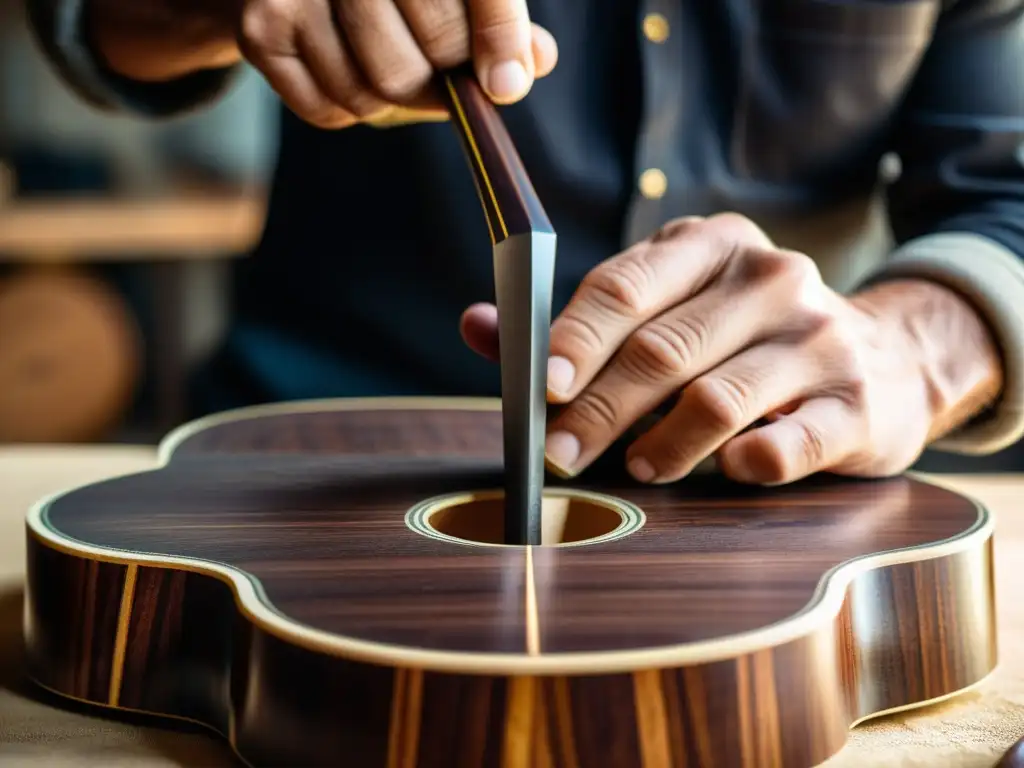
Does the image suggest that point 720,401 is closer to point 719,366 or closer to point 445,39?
point 719,366

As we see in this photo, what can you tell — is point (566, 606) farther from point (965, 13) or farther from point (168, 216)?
point (168, 216)

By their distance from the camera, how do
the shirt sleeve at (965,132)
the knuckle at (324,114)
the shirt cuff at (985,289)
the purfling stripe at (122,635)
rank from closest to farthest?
the purfling stripe at (122,635) → the knuckle at (324,114) → the shirt cuff at (985,289) → the shirt sleeve at (965,132)

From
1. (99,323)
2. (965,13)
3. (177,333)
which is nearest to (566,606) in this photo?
(965,13)

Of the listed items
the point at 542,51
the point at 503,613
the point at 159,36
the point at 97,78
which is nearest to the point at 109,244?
the point at 97,78

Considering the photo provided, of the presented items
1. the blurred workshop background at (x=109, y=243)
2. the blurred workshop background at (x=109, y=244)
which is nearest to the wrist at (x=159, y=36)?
the blurred workshop background at (x=109, y=244)

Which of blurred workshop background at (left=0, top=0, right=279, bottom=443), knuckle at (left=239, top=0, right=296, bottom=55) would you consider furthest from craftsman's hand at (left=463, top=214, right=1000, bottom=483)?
blurred workshop background at (left=0, top=0, right=279, bottom=443)

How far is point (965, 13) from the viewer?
1.21 meters

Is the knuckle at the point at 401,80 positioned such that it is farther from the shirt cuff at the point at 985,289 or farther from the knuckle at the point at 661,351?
the shirt cuff at the point at 985,289

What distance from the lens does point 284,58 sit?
82cm

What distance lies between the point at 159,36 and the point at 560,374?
1.87 ft

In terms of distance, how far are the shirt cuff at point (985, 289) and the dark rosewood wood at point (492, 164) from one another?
42cm

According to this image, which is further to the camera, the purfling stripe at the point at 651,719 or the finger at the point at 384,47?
the finger at the point at 384,47

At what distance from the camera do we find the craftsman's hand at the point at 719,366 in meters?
0.76

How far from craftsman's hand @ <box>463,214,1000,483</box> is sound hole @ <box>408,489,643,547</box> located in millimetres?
25
